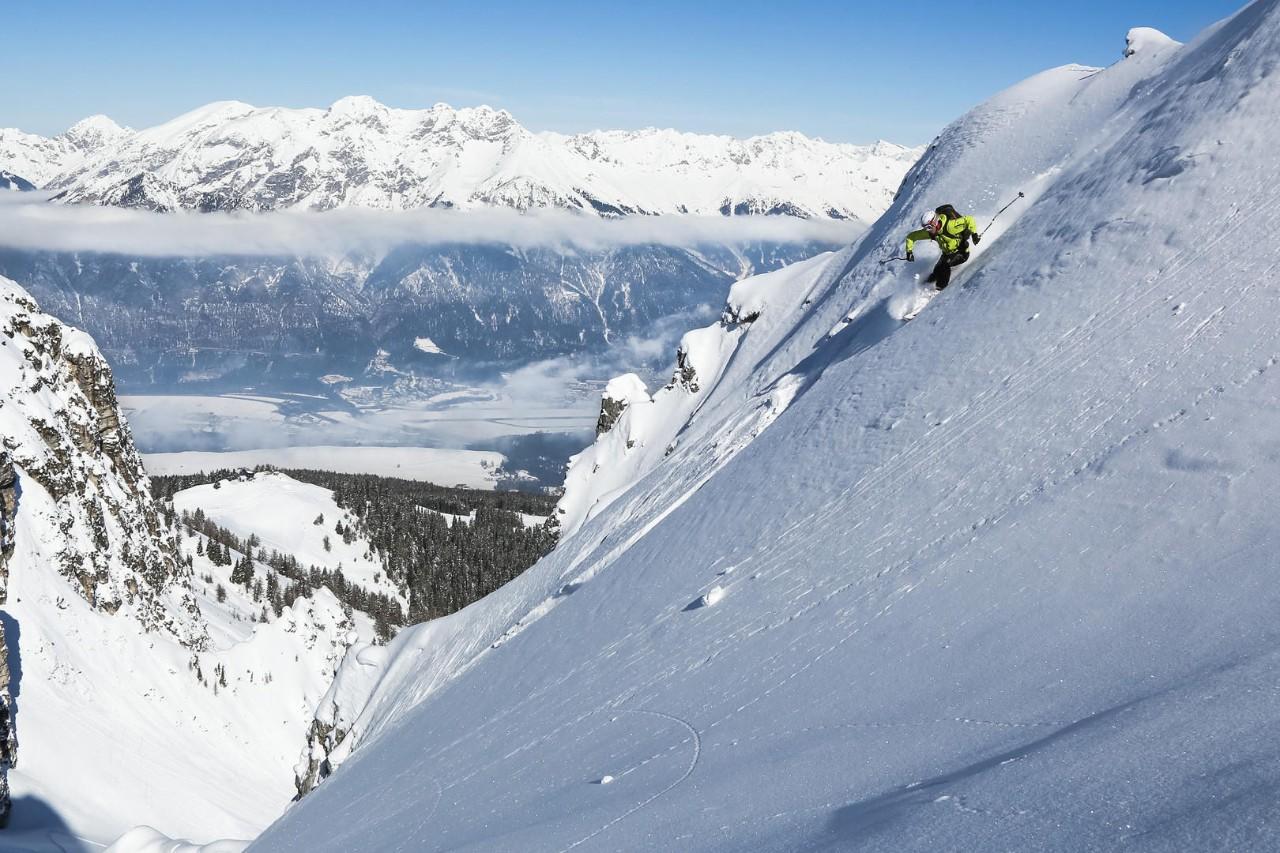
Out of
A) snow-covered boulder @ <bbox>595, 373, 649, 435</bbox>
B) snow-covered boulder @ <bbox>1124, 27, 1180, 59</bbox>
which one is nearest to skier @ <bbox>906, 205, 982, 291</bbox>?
snow-covered boulder @ <bbox>1124, 27, 1180, 59</bbox>

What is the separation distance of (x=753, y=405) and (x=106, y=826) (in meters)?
51.5

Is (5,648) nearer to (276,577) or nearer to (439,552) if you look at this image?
(276,577)

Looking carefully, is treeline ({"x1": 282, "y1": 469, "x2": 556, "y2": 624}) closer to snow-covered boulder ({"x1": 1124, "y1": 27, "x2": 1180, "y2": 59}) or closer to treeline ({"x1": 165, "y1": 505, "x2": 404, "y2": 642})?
treeline ({"x1": 165, "y1": 505, "x2": 404, "y2": 642})

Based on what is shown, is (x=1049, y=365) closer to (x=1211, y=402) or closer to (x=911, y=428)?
(x=911, y=428)

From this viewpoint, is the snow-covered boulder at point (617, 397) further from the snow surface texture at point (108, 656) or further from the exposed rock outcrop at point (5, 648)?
the exposed rock outcrop at point (5, 648)

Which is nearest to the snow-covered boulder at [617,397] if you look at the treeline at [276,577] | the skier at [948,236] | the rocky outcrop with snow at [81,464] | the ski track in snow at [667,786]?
the skier at [948,236]

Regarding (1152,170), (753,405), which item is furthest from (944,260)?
(753,405)

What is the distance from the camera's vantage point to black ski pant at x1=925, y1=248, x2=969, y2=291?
2233 centimetres

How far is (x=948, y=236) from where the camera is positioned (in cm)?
2159

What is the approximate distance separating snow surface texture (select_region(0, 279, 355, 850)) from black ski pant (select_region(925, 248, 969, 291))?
51.4 meters

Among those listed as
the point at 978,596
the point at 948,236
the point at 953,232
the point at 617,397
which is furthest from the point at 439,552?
the point at 978,596

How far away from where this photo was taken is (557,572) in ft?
91.1

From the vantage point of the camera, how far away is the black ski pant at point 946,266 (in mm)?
22328

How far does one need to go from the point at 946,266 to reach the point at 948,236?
1.27 m
